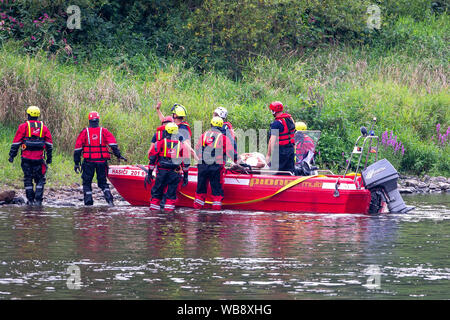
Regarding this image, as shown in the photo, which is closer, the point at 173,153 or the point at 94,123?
the point at 173,153

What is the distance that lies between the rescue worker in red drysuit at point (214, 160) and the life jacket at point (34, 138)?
306 cm

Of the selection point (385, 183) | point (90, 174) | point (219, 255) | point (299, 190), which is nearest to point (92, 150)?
point (90, 174)

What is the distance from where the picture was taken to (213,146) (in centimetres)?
1564

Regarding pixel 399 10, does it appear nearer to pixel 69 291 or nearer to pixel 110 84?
pixel 110 84

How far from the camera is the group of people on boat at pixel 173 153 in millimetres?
15531

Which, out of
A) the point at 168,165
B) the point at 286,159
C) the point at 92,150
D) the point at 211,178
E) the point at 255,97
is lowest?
the point at 211,178

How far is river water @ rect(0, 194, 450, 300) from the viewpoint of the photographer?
30.0 ft

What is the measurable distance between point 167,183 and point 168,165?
411 millimetres

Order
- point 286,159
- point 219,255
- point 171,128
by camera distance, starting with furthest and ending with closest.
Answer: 1. point 286,159
2. point 171,128
3. point 219,255

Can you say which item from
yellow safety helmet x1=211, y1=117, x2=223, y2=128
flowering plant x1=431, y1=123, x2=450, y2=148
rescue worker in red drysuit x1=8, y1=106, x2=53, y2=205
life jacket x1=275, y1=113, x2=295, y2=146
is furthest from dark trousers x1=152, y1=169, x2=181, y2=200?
flowering plant x1=431, y1=123, x2=450, y2=148

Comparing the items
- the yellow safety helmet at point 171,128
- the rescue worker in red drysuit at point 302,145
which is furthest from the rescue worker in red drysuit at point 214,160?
the rescue worker in red drysuit at point 302,145

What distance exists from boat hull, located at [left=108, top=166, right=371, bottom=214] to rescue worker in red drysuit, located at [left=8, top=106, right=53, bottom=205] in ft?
4.40

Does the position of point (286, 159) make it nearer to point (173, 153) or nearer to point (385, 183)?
point (385, 183)

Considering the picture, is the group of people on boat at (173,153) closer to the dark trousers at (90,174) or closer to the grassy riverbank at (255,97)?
the dark trousers at (90,174)
